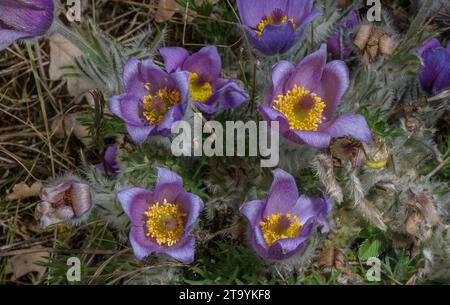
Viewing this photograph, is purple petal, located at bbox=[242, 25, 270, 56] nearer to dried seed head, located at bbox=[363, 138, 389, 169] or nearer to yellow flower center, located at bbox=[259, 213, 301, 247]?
dried seed head, located at bbox=[363, 138, 389, 169]

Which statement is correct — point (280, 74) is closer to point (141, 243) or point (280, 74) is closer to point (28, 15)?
point (141, 243)

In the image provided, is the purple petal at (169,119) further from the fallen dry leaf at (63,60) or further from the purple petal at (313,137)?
the fallen dry leaf at (63,60)

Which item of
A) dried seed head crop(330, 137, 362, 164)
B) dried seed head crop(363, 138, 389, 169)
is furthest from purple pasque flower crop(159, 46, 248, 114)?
dried seed head crop(363, 138, 389, 169)

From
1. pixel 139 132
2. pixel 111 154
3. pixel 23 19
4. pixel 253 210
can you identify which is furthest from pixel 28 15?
pixel 253 210

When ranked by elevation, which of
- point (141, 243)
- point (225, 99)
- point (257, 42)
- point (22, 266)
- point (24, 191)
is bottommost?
point (22, 266)

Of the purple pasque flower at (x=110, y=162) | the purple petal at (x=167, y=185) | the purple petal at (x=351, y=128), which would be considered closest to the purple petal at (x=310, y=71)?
the purple petal at (x=351, y=128)
